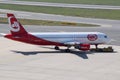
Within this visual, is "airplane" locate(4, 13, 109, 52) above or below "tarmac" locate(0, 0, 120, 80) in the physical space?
above

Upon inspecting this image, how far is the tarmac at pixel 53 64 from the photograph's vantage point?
2130 inches

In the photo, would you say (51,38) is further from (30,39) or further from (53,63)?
(53,63)

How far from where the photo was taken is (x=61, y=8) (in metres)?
149

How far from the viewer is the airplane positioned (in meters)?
71.1

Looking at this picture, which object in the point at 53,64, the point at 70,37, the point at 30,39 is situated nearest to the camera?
the point at 53,64

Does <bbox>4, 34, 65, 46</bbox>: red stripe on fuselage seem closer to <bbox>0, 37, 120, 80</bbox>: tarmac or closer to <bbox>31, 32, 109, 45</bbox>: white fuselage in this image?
<bbox>31, 32, 109, 45</bbox>: white fuselage

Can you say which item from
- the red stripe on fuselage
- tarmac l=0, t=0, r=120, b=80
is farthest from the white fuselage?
tarmac l=0, t=0, r=120, b=80

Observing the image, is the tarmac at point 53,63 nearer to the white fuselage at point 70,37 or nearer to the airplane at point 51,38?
the airplane at point 51,38

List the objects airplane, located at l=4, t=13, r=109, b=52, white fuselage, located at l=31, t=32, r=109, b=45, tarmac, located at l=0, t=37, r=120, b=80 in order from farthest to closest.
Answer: white fuselage, located at l=31, t=32, r=109, b=45
airplane, located at l=4, t=13, r=109, b=52
tarmac, located at l=0, t=37, r=120, b=80

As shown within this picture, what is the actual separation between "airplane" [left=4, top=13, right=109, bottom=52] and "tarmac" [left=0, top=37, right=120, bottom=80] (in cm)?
157

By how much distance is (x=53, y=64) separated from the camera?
61656 millimetres

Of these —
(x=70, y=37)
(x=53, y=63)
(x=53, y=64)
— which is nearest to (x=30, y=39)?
(x=70, y=37)

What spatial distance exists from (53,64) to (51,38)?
10.9 metres

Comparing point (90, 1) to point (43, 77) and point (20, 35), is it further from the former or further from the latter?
point (43, 77)
